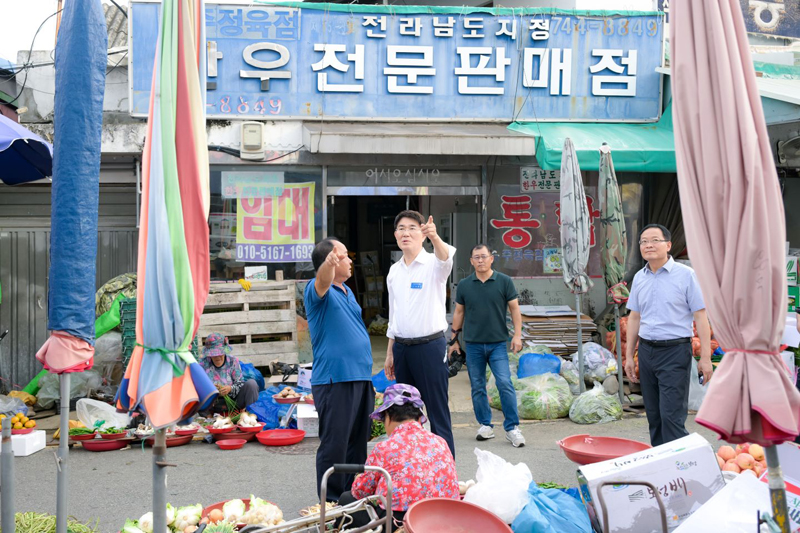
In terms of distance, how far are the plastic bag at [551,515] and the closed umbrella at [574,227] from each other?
14.4 ft

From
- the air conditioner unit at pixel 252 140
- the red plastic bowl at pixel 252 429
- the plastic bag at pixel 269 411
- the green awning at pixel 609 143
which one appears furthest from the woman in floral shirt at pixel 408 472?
the air conditioner unit at pixel 252 140

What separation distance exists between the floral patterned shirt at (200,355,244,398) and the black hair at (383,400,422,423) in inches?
158

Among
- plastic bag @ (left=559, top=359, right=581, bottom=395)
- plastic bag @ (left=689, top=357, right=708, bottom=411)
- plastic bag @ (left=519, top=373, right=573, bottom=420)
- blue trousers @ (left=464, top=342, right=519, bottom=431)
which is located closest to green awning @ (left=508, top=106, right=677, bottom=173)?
plastic bag @ (left=559, top=359, right=581, bottom=395)

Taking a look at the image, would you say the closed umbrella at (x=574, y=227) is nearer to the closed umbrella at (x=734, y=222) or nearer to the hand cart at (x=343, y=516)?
the hand cart at (x=343, y=516)

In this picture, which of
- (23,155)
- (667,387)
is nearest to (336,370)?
(667,387)

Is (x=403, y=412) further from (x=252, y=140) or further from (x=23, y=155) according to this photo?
(x=252, y=140)

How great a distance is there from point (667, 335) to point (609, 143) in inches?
193

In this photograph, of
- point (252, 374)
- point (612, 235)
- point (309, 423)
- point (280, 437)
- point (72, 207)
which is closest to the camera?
point (72, 207)

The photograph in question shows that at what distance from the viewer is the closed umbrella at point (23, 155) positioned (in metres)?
6.47

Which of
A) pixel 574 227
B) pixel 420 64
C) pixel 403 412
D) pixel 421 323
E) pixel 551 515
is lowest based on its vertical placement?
pixel 551 515

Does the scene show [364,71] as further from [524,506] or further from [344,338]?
[524,506]

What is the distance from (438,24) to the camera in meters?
10.0

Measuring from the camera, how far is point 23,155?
23.2 ft

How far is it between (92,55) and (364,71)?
6.65 meters
